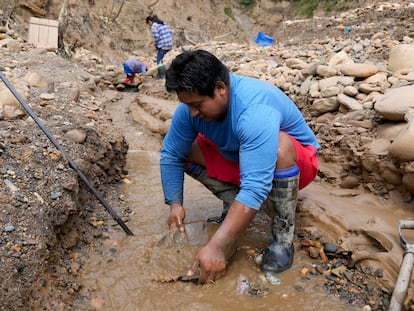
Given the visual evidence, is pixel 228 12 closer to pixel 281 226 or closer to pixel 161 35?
pixel 161 35

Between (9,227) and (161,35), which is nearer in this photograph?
(9,227)

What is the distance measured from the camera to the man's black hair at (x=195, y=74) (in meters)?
1.73

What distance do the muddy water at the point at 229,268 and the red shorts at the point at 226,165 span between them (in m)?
0.43

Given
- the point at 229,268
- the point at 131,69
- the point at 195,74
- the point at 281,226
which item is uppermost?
the point at 195,74

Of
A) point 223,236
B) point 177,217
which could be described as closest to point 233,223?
point 223,236

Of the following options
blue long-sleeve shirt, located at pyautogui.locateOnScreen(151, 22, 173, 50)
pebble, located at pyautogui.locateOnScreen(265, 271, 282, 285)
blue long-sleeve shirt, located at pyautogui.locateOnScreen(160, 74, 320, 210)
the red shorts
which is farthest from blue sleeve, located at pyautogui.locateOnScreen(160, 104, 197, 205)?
blue long-sleeve shirt, located at pyautogui.locateOnScreen(151, 22, 173, 50)

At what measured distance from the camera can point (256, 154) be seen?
1.75m

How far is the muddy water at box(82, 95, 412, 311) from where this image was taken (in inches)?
74.8

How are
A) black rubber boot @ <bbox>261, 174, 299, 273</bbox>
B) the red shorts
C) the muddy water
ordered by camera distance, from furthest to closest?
1. the red shorts
2. black rubber boot @ <bbox>261, 174, 299, 273</bbox>
3. the muddy water

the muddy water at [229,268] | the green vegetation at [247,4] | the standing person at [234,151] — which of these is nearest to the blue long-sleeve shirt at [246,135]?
the standing person at [234,151]

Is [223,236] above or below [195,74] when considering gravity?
below

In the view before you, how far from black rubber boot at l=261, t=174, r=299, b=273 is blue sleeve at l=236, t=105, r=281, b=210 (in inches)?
9.2

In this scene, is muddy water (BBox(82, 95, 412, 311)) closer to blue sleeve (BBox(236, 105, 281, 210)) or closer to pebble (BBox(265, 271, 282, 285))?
pebble (BBox(265, 271, 282, 285))

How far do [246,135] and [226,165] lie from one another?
20.0 inches
